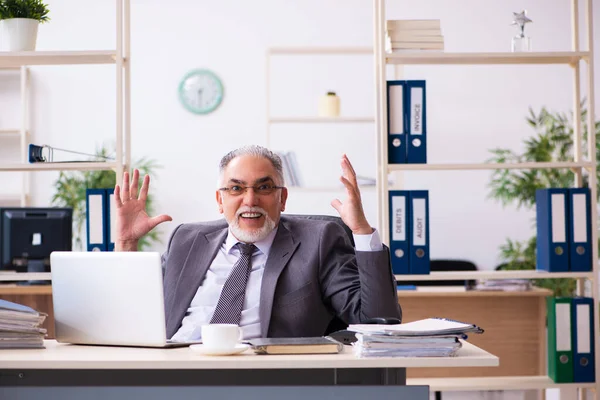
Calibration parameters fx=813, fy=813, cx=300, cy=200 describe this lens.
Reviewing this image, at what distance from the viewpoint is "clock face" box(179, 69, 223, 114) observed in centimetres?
631

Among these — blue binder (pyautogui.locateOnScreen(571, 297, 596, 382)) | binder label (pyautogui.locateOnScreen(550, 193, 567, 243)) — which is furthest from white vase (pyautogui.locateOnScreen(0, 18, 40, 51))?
blue binder (pyautogui.locateOnScreen(571, 297, 596, 382))

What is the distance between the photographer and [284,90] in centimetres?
628

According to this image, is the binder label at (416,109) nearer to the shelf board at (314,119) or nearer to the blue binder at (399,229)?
the blue binder at (399,229)

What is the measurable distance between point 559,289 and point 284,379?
3.59 m

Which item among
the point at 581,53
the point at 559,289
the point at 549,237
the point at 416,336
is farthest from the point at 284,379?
the point at 559,289

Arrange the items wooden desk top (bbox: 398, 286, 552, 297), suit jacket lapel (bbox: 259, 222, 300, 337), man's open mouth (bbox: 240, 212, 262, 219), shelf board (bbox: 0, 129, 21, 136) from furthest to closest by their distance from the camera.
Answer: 1. shelf board (bbox: 0, 129, 21, 136)
2. wooden desk top (bbox: 398, 286, 552, 297)
3. man's open mouth (bbox: 240, 212, 262, 219)
4. suit jacket lapel (bbox: 259, 222, 300, 337)

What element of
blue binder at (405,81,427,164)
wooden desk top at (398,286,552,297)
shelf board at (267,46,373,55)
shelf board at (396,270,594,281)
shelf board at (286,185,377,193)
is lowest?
wooden desk top at (398,286,552,297)

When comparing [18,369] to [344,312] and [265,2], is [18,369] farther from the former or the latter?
[265,2]

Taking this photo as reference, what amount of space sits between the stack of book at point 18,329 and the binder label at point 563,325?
2.32 meters

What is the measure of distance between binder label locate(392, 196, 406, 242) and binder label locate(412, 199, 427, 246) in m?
0.05

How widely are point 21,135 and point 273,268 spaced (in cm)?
417

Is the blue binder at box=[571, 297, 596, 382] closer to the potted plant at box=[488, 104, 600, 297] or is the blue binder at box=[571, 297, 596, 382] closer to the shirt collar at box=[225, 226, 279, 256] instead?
the potted plant at box=[488, 104, 600, 297]

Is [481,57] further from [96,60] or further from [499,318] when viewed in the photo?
[96,60]

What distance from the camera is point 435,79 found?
20.7ft
